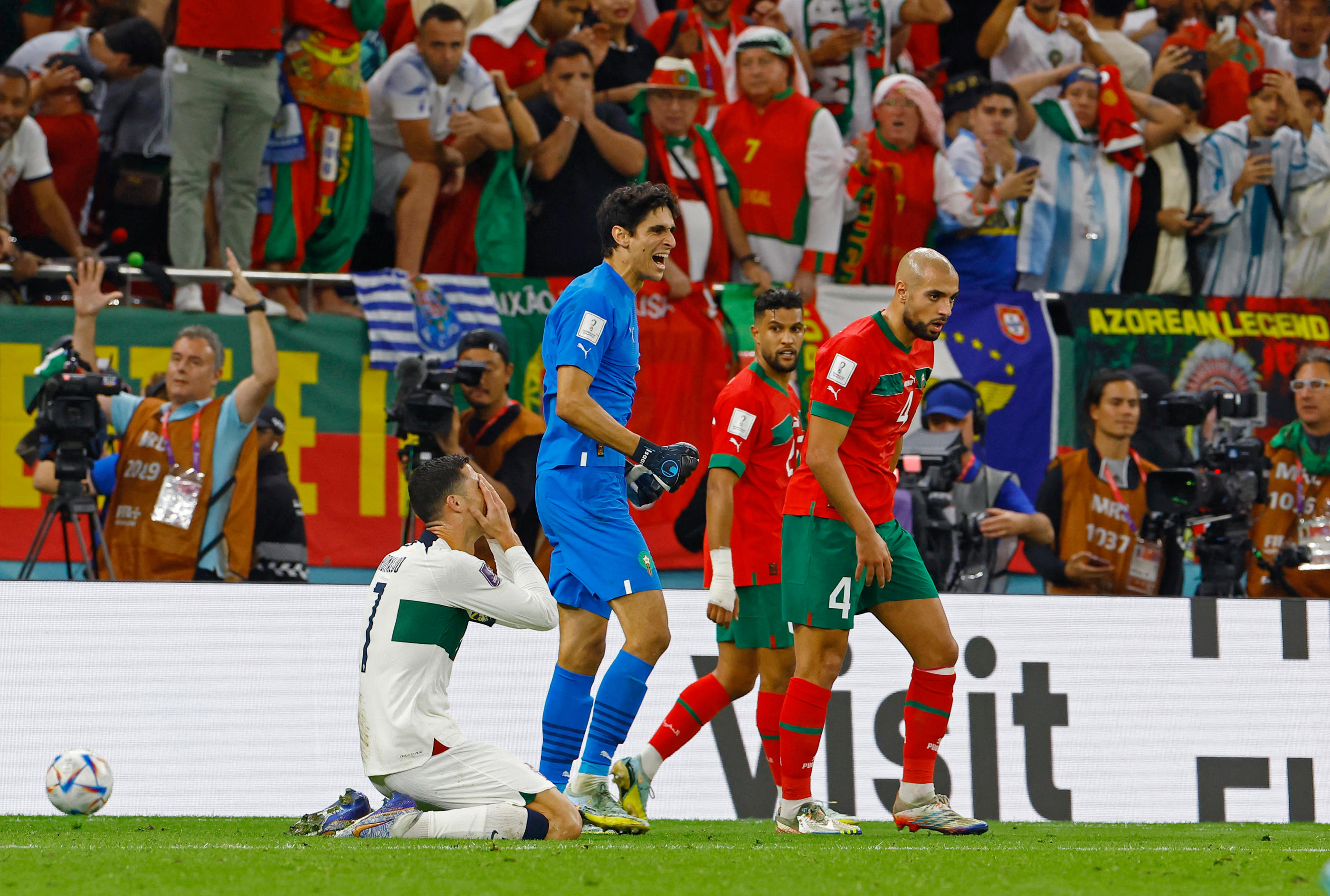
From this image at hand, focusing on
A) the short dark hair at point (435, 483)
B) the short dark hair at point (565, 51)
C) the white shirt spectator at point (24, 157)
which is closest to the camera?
the short dark hair at point (435, 483)

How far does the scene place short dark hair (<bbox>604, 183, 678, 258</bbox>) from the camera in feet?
19.3

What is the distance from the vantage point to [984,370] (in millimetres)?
11469

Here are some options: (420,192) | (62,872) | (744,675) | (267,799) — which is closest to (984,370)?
(420,192)

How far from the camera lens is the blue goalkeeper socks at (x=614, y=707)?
5754mm

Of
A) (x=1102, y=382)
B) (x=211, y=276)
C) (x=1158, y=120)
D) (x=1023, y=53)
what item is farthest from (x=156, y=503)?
(x=1158, y=120)

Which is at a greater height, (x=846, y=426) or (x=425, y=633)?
(x=846, y=426)

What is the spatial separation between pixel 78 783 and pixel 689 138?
659cm

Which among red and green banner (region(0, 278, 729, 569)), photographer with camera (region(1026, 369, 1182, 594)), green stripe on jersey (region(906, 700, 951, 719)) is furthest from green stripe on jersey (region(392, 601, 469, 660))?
photographer with camera (region(1026, 369, 1182, 594))

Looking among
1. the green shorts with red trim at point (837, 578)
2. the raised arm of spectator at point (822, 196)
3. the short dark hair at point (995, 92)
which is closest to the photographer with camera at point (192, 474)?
the green shorts with red trim at point (837, 578)

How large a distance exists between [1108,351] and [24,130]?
7.68 m

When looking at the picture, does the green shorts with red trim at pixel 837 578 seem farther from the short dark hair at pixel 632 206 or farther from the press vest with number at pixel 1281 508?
the press vest with number at pixel 1281 508

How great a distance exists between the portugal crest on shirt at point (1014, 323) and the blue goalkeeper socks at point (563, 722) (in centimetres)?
653

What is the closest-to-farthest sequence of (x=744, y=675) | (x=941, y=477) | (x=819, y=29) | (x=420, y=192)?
(x=744, y=675) → (x=941, y=477) → (x=420, y=192) → (x=819, y=29)

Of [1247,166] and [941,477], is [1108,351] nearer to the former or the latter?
[1247,166]
